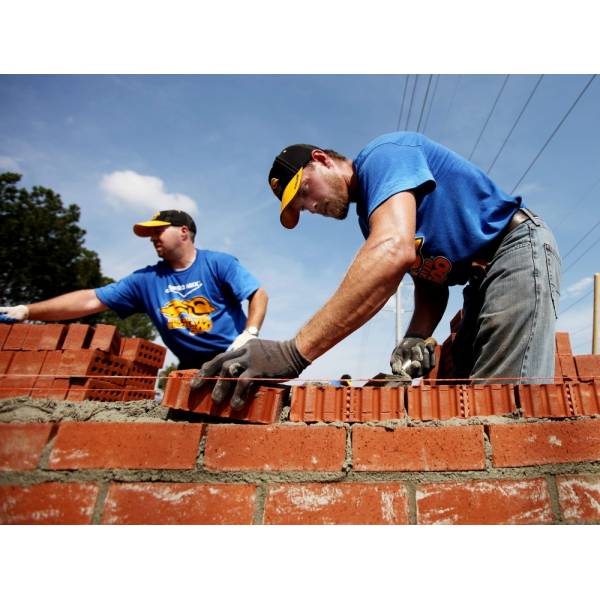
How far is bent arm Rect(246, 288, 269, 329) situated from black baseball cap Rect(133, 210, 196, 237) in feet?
3.36

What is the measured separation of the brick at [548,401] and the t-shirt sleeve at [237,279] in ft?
7.31

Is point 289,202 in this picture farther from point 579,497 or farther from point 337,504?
point 579,497

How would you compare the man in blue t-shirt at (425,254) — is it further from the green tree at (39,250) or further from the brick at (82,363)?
the green tree at (39,250)

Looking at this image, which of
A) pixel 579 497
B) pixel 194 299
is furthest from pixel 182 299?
pixel 579 497

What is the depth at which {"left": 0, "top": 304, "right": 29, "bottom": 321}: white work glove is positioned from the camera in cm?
311

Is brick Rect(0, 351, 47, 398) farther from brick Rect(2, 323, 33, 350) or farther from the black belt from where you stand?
the black belt

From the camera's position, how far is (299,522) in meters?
1.13

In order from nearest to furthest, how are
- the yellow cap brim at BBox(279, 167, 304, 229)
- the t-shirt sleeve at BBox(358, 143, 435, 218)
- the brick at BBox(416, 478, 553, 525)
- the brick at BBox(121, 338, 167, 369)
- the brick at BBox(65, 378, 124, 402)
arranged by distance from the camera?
the brick at BBox(416, 478, 553, 525), the t-shirt sleeve at BBox(358, 143, 435, 218), the yellow cap brim at BBox(279, 167, 304, 229), the brick at BBox(65, 378, 124, 402), the brick at BBox(121, 338, 167, 369)

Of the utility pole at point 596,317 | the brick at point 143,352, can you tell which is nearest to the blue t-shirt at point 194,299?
the brick at point 143,352

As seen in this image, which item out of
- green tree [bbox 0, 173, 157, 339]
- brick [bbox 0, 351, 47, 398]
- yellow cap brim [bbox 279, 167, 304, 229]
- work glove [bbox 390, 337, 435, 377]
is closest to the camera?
yellow cap brim [bbox 279, 167, 304, 229]

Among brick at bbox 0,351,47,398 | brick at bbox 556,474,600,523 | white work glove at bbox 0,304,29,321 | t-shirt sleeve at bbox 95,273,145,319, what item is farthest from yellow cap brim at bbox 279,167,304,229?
white work glove at bbox 0,304,29,321

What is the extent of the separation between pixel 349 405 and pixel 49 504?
3.29 feet

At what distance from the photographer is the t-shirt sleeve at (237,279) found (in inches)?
123

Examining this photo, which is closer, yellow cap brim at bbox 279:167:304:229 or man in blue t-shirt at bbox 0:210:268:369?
yellow cap brim at bbox 279:167:304:229
